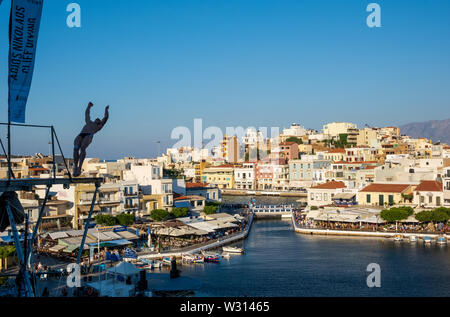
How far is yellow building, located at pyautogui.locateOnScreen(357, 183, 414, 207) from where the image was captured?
1300 inches

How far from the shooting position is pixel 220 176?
65438 mm

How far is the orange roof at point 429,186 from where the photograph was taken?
102 ft

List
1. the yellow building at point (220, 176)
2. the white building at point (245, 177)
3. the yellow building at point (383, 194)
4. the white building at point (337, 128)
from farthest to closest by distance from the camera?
the white building at point (337, 128), the yellow building at point (220, 176), the white building at point (245, 177), the yellow building at point (383, 194)

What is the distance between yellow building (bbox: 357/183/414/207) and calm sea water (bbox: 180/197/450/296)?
23.2ft

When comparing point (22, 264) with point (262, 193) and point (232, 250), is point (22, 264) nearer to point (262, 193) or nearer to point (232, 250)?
point (232, 250)

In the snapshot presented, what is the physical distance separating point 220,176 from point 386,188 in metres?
33.2

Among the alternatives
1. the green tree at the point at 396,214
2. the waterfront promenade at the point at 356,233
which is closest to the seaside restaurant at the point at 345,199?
the waterfront promenade at the point at 356,233

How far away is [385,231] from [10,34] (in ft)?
82.0

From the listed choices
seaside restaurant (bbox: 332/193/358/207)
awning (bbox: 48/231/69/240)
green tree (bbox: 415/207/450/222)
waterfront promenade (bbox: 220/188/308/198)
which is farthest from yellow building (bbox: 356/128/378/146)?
awning (bbox: 48/231/69/240)

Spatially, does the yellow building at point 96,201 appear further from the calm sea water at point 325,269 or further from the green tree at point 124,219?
the calm sea water at point 325,269

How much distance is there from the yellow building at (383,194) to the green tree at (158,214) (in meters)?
13.9

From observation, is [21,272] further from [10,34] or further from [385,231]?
[385,231]

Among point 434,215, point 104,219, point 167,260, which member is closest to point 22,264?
point 167,260

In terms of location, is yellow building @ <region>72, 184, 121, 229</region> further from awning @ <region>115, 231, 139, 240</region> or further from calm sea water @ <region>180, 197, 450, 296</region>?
calm sea water @ <region>180, 197, 450, 296</region>
